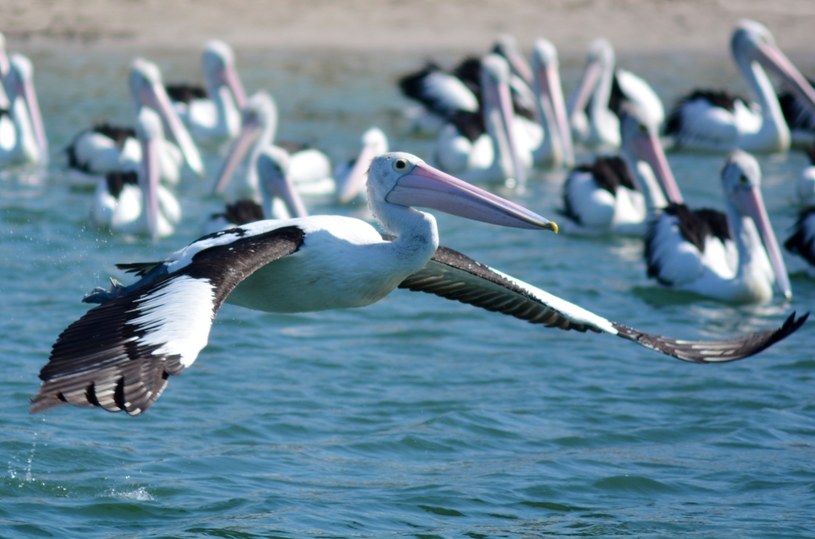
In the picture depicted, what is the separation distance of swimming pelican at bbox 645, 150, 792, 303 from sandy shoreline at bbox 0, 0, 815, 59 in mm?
11060

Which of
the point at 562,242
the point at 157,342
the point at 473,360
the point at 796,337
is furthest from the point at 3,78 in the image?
the point at 157,342

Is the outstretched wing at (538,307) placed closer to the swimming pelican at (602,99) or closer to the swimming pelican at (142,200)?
the swimming pelican at (142,200)

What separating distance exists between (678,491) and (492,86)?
26.8 ft

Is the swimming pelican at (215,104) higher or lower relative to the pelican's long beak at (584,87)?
lower

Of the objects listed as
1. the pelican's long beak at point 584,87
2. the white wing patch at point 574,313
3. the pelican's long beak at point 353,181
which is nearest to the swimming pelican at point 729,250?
the pelican's long beak at point 353,181

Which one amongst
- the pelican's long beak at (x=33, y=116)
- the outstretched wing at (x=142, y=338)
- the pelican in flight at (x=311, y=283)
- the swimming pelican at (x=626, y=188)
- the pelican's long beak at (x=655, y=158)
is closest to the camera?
the outstretched wing at (x=142, y=338)

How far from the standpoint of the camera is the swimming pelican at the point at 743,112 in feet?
49.2

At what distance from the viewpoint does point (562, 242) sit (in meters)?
11.9

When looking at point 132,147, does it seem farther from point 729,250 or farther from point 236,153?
point 729,250

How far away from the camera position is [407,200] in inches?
237

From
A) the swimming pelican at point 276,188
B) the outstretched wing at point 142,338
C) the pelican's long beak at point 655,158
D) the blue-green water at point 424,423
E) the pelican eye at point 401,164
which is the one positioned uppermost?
the pelican eye at point 401,164

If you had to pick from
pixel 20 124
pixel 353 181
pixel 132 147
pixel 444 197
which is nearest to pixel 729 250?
pixel 353 181

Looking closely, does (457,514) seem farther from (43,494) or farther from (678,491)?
(43,494)

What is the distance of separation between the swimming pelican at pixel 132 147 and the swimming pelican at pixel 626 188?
390cm
